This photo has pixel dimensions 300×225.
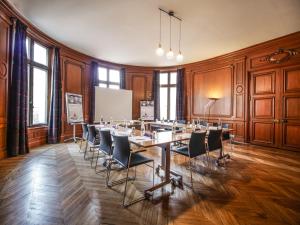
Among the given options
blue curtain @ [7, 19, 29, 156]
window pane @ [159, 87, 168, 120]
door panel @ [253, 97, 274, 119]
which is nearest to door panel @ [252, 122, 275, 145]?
door panel @ [253, 97, 274, 119]

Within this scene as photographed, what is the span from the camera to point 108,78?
304 inches

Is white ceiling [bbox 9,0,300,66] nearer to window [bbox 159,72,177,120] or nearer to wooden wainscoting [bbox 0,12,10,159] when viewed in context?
wooden wainscoting [bbox 0,12,10,159]

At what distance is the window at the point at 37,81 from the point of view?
483 centimetres

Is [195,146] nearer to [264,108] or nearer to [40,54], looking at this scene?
[264,108]

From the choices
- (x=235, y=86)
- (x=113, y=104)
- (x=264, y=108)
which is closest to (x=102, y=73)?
(x=113, y=104)

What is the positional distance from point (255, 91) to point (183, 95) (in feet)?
9.42

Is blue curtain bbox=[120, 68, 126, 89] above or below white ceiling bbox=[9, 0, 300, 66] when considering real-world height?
below

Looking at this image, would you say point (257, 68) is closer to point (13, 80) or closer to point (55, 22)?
point (55, 22)

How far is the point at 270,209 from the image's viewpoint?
6.81 ft

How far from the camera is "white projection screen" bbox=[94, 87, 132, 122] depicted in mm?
7020

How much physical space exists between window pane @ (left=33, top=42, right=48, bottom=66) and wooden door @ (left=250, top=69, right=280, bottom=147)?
6.89 m

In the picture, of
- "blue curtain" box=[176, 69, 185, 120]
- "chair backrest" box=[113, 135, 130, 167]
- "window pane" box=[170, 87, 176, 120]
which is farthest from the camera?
"window pane" box=[170, 87, 176, 120]

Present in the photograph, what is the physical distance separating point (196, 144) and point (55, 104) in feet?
15.3

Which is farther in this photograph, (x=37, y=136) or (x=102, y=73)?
(x=102, y=73)
